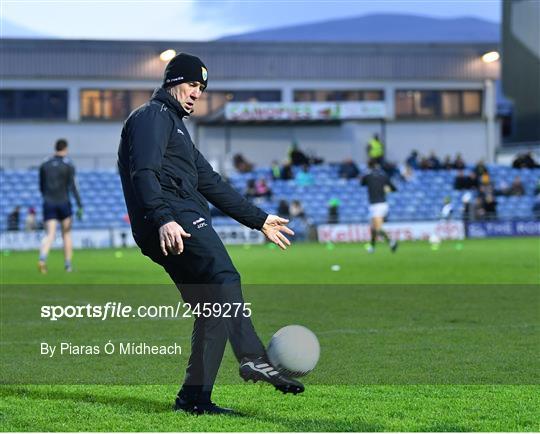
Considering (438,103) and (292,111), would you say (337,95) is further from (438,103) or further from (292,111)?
(438,103)

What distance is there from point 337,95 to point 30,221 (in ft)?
66.1

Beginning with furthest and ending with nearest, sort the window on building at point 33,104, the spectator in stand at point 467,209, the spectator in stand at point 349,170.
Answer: the window on building at point 33,104
the spectator in stand at point 349,170
the spectator in stand at point 467,209

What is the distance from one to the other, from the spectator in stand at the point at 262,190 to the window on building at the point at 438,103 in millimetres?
14024

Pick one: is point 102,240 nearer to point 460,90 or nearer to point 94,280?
point 94,280

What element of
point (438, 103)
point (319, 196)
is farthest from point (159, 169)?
point (438, 103)

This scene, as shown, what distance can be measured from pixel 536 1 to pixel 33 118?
124ft

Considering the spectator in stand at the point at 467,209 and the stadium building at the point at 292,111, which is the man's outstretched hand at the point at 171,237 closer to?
the stadium building at the point at 292,111

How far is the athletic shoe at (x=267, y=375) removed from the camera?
688cm

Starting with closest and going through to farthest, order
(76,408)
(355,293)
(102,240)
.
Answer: (76,408)
(355,293)
(102,240)

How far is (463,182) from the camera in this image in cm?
A: 4488

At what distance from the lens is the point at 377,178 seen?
29828 mm

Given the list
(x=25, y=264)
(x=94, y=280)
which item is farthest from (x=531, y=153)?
(x=94, y=280)

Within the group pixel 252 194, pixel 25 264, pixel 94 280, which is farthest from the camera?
pixel 252 194

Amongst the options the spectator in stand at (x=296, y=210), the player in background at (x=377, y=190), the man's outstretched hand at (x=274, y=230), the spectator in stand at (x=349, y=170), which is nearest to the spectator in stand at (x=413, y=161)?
the spectator in stand at (x=349, y=170)
